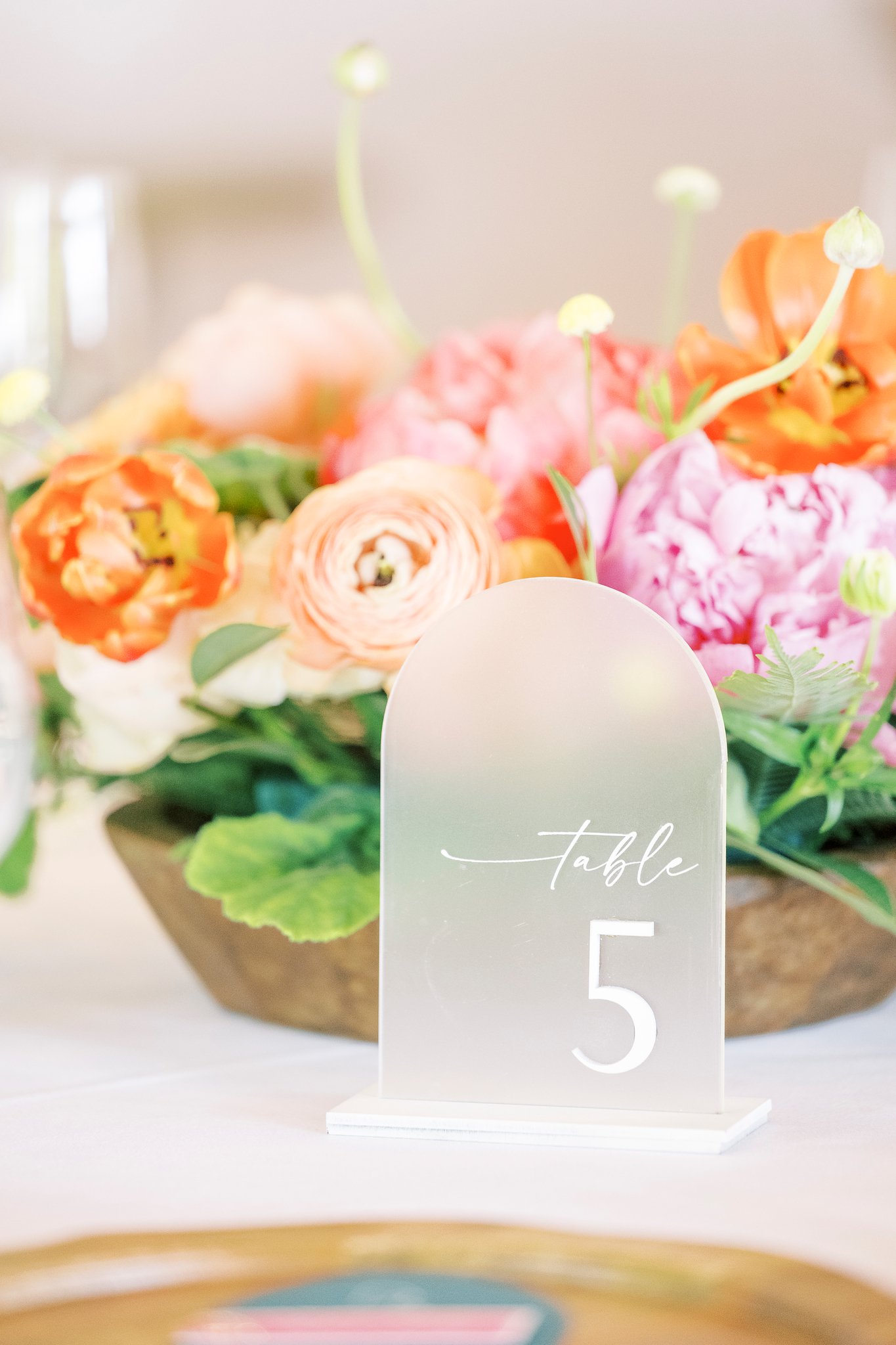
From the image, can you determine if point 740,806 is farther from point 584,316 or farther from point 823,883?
point 584,316

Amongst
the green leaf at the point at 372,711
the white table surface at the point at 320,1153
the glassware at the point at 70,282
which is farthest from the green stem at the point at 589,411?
the glassware at the point at 70,282

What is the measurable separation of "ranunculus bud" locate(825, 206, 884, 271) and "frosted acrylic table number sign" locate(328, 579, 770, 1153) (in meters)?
0.11

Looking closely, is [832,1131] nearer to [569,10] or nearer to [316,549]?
[316,549]

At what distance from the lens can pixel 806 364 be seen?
0.48 metres

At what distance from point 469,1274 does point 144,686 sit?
0.26 metres

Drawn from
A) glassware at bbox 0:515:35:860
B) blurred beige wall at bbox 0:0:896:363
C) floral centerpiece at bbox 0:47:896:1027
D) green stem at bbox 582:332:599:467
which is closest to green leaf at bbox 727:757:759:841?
floral centerpiece at bbox 0:47:896:1027

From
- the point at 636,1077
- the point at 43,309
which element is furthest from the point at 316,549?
the point at 43,309

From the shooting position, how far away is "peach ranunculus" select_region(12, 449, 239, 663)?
493mm

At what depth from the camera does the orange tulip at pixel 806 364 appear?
0.48 metres

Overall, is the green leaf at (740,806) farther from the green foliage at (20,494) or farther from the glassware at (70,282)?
the glassware at (70,282)

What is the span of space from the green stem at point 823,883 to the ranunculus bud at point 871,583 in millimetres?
92

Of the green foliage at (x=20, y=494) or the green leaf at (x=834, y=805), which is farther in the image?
the green foliage at (x=20, y=494)

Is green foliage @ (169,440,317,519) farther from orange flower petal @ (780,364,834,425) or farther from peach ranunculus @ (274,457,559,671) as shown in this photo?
orange flower petal @ (780,364,834,425)

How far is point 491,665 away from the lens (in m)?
0.43
